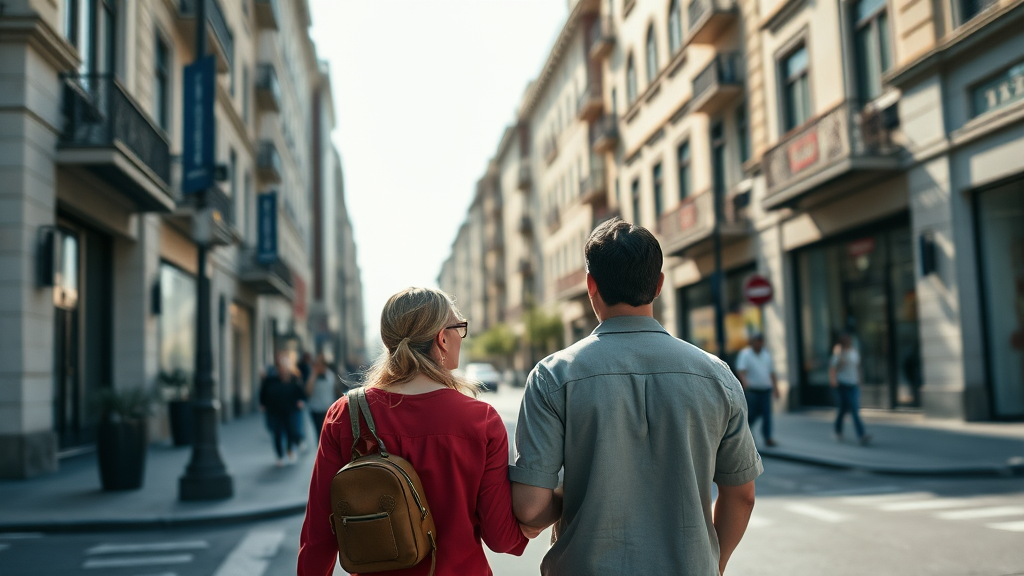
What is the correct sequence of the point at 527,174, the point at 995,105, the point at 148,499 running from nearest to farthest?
the point at 148,499
the point at 995,105
the point at 527,174

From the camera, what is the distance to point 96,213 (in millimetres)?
14555

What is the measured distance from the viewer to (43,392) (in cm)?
1233

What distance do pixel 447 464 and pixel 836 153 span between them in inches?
628

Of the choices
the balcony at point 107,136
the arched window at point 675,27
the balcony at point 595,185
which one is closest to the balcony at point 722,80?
the arched window at point 675,27

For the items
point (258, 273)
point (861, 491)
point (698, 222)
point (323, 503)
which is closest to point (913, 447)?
point (861, 491)

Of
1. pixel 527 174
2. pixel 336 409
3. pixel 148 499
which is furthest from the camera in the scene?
pixel 527 174

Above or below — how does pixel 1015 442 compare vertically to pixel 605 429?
below

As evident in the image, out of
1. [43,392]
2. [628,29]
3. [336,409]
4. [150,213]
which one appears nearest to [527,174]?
[628,29]

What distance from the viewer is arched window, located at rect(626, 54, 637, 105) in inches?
1297

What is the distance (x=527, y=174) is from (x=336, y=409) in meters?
55.7

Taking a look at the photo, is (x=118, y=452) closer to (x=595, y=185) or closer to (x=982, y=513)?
(x=982, y=513)

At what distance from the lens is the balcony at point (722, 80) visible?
74.8 feet

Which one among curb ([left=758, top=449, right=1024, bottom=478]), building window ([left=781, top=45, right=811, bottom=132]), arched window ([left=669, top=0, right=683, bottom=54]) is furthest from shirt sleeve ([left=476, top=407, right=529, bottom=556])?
arched window ([left=669, top=0, right=683, bottom=54])

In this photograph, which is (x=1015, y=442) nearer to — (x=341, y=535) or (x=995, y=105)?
(x=995, y=105)
